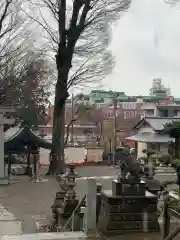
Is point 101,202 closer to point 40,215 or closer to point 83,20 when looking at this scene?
point 40,215

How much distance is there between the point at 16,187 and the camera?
1638cm

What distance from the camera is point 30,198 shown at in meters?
13.8

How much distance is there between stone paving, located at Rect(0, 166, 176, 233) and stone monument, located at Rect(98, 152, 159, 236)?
2.55 metres

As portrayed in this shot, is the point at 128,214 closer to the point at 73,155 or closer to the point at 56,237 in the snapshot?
the point at 56,237

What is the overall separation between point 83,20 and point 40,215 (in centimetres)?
1119

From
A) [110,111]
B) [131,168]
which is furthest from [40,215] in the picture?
[110,111]

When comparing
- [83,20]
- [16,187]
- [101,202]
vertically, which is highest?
[83,20]

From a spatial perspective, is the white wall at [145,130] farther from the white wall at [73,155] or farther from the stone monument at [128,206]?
the stone monument at [128,206]

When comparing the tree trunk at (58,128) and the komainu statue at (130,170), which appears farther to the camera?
the tree trunk at (58,128)

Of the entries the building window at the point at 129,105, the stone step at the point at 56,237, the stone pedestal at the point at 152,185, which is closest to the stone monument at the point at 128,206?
the stone step at the point at 56,237

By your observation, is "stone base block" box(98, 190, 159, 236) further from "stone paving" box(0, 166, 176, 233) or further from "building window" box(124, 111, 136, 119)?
"building window" box(124, 111, 136, 119)

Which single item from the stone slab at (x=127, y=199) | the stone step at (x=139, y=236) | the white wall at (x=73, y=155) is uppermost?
the stone slab at (x=127, y=199)

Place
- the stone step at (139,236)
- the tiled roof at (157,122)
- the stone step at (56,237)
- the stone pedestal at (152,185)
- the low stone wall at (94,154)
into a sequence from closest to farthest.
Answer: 1. the stone step at (139,236)
2. the stone step at (56,237)
3. the stone pedestal at (152,185)
4. the low stone wall at (94,154)
5. the tiled roof at (157,122)

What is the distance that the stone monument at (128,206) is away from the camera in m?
7.81
